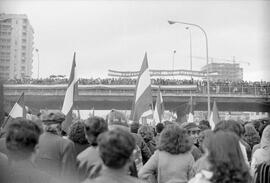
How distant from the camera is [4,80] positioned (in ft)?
12.9

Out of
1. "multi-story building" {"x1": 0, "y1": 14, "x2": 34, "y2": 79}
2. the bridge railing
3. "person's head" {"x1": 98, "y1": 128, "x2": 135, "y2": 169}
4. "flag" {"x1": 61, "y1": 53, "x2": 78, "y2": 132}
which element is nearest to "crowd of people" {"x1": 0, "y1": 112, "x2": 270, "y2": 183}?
"person's head" {"x1": 98, "y1": 128, "x2": 135, "y2": 169}

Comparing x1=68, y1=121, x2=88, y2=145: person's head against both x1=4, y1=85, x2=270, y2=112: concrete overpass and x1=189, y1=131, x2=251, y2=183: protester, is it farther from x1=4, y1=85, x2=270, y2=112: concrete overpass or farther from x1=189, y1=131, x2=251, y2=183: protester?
x1=4, y1=85, x2=270, y2=112: concrete overpass

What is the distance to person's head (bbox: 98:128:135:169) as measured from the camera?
3.04 m

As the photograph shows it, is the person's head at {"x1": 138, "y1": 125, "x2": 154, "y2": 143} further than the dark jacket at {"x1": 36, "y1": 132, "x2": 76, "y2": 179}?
Yes

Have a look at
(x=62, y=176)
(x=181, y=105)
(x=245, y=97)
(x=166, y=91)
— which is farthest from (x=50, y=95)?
(x=62, y=176)

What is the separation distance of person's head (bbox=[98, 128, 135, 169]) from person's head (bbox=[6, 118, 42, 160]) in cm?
64

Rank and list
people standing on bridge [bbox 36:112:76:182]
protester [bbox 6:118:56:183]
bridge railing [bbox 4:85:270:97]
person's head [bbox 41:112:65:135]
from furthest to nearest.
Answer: bridge railing [bbox 4:85:270:97]
person's head [bbox 41:112:65:135]
people standing on bridge [bbox 36:112:76:182]
protester [bbox 6:118:56:183]

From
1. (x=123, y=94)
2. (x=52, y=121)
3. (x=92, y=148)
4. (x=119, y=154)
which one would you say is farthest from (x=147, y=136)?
(x=123, y=94)

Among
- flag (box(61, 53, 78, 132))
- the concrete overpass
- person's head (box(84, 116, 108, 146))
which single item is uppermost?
the concrete overpass

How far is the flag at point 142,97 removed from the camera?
8.77m

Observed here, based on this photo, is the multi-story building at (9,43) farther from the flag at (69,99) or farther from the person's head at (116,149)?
the person's head at (116,149)

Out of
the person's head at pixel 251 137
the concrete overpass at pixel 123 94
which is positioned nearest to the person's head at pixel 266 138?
the person's head at pixel 251 137

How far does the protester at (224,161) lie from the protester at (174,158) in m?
1.40

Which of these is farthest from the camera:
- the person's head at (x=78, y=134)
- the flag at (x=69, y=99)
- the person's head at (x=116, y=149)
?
the flag at (x=69, y=99)
